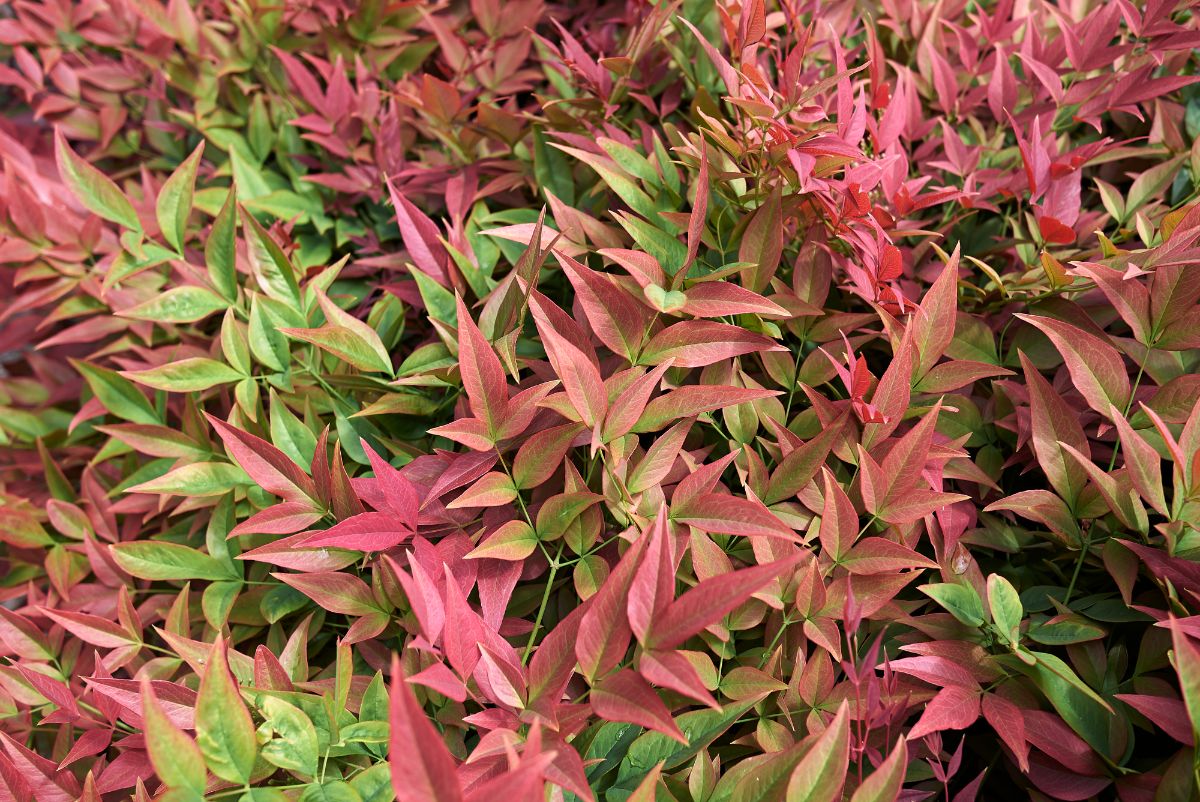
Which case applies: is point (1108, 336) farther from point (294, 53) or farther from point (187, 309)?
point (294, 53)

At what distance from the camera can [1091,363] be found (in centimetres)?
68

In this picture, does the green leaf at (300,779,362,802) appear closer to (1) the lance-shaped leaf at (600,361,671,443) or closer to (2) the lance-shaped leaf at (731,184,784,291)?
(1) the lance-shaped leaf at (600,361,671,443)

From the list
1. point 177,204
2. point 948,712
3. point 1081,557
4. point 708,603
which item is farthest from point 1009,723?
point 177,204

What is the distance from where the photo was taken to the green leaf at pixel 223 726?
51 cm

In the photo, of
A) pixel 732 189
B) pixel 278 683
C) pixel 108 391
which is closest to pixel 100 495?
pixel 108 391

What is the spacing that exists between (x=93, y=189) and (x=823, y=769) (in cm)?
94

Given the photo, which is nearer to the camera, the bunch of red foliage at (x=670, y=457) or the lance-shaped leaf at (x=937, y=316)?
the bunch of red foliage at (x=670, y=457)

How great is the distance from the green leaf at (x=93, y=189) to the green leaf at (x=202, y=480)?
324 mm

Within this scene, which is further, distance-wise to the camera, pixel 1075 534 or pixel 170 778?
pixel 1075 534

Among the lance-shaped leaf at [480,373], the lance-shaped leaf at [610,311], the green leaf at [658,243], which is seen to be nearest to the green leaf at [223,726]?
the lance-shaped leaf at [480,373]

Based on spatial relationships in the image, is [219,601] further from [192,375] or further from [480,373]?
[480,373]

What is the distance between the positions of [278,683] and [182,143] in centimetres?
96

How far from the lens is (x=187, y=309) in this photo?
881mm

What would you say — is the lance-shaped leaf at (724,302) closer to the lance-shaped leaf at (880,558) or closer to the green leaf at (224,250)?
the lance-shaped leaf at (880,558)
